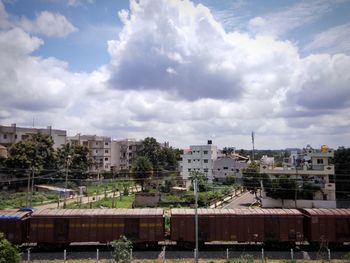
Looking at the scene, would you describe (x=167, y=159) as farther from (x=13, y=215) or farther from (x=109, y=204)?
(x=13, y=215)

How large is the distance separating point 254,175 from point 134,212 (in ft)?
109

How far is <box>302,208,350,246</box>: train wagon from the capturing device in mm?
23125

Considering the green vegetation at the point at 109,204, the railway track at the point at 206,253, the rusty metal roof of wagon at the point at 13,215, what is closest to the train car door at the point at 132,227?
the railway track at the point at 206,253

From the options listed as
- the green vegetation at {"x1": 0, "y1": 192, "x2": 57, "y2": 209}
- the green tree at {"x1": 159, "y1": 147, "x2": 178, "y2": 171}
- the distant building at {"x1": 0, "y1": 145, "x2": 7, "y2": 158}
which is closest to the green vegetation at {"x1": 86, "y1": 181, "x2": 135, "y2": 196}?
the green vegetation at {"x1": 0, "y1": 192, "x2": 57, "y2": 209}

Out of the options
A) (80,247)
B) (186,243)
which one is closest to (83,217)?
(80,247)

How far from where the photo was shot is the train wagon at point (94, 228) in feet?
75.5

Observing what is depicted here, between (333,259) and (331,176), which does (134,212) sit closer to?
(333,259)

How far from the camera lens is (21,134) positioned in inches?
2788

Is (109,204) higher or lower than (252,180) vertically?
lower

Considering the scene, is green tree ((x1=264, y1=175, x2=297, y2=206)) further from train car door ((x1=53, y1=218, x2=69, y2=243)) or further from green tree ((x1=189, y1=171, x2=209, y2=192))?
train car door ((x1=53, y1=218, x2=69, y2=243))

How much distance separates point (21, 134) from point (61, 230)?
54.6m

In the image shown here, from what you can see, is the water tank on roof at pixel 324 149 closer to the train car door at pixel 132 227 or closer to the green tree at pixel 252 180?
the green tree at pixel 252 180

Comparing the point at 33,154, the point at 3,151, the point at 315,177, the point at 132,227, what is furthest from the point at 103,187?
the point at 132,227

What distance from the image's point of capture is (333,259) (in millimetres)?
21109
